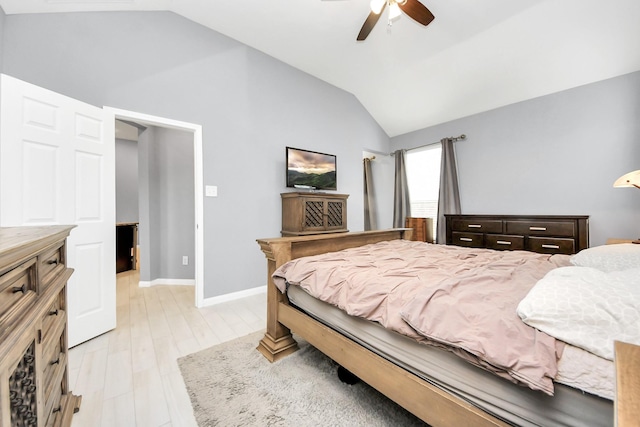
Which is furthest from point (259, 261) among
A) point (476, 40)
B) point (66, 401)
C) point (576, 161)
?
point (576, 161)

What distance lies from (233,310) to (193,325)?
16.8 inches

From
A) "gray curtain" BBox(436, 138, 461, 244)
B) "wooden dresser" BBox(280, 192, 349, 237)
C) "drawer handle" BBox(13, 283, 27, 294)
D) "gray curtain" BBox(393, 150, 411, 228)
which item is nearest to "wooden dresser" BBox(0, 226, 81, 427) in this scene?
"drawer handle" BBox(13, 283, 27, 294)

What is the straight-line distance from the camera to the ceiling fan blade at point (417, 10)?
6.39ft

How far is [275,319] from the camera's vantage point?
176 centimetres

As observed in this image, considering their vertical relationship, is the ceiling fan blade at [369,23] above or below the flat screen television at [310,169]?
above

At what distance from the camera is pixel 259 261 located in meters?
3.17

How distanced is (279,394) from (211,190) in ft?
7.02

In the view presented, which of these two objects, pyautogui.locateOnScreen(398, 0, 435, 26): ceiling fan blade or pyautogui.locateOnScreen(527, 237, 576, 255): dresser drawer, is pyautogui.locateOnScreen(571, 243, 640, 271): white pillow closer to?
pyautogui.locateOnScreen(527, 237, 576, 255): dresser drawer

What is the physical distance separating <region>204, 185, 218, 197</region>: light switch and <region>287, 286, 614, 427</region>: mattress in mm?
2182

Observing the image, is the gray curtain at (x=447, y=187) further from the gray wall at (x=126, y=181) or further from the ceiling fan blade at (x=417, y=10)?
the gray wall at (x=126, y=181)

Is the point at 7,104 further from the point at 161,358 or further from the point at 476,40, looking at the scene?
the point at 476,40

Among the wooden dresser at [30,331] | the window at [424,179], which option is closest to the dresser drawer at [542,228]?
the window at [424,179]

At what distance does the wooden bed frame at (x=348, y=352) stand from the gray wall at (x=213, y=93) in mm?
1361

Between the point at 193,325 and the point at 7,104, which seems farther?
the point at 193,325
